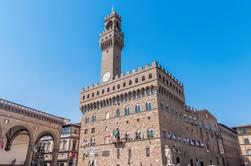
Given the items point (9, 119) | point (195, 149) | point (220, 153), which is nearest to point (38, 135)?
point (9, 119)

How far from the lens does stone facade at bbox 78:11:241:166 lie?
34.2 metres

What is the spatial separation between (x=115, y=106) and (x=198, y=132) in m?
20.4

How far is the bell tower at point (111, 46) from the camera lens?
45.2 metres

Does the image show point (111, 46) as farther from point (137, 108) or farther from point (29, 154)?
point (29, 154)

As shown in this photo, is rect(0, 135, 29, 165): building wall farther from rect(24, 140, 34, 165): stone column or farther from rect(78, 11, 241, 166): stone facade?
rect(78, 11, 241, 166): stone facade

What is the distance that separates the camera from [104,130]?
4034 cm

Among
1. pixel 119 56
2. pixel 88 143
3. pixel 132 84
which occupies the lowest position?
pixel 88 143

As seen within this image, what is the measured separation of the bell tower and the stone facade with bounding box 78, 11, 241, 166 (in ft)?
0.80

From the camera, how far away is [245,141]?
207ft

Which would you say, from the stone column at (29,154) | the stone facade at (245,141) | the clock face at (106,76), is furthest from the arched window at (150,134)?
the stone facade at (245,141)

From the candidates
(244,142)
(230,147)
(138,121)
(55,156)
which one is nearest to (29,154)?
(55,156)

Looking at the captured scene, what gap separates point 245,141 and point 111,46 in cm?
5011

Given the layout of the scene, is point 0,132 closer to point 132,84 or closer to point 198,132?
point 132,84

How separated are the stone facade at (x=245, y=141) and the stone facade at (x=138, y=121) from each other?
2046cm
